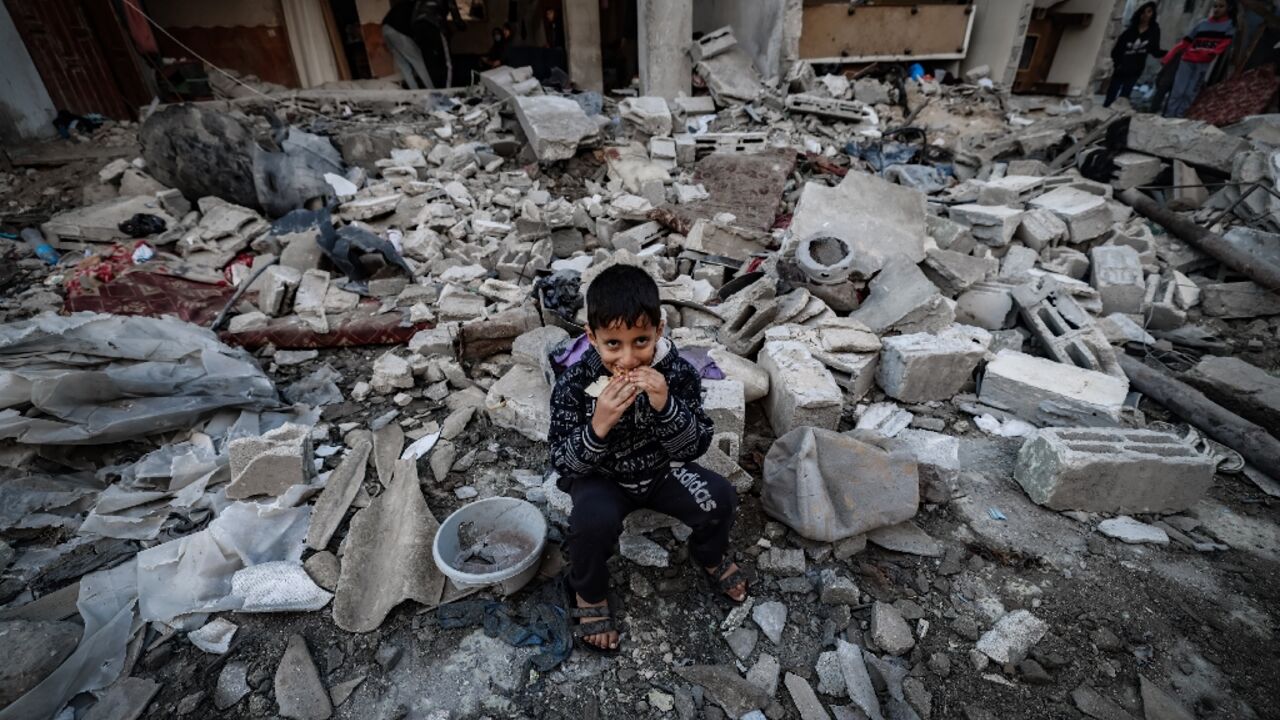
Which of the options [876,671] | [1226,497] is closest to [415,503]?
[876,671]

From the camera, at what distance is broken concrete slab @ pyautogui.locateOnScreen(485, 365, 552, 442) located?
10.7ft

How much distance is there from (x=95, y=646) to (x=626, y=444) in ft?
7.30

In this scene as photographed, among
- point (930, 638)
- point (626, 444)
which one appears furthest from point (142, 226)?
point (930, 638)

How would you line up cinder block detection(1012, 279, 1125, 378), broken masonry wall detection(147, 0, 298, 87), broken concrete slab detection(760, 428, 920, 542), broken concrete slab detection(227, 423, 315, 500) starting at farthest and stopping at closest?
1. broken masonry wall detection(147, 0, 298, 87)
2. cinder block detection(1012, 279, 1125, 378)
3. broken concrete slab detection(227, 423, 315, 500)
4. broken concrete slab detection(760, 428, 920, 542)

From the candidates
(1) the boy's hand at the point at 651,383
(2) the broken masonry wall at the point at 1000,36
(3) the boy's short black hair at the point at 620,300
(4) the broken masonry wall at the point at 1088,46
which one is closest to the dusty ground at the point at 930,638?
(1) the boy's hand at the point at 651,383

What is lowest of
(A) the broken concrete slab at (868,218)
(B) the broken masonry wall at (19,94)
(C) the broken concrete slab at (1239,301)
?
(C) the broken concrete slab at (1239,301)

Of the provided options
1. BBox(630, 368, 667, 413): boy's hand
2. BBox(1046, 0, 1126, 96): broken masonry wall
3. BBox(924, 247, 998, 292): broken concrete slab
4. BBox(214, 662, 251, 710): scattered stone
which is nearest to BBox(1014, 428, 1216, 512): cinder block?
BBox(924, 247, 998, 292): broken concrete slab

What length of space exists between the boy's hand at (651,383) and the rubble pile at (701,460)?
3.42 ft

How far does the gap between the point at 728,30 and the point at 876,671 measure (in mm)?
10659

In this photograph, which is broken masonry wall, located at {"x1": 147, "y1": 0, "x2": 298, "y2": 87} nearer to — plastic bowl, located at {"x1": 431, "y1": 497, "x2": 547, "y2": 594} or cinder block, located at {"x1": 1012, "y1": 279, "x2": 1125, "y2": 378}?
plastic bowl, located at {"x1": 431, "y1": 497, "x2": 547, "y2": 594}

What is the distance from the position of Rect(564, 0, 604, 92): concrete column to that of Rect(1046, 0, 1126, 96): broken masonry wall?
10953mm

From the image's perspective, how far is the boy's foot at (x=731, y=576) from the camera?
2406 mm

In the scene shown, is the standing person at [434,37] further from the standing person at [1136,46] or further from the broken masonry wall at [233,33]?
the standing person at [1136,46]

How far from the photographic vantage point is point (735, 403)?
9.59ft
